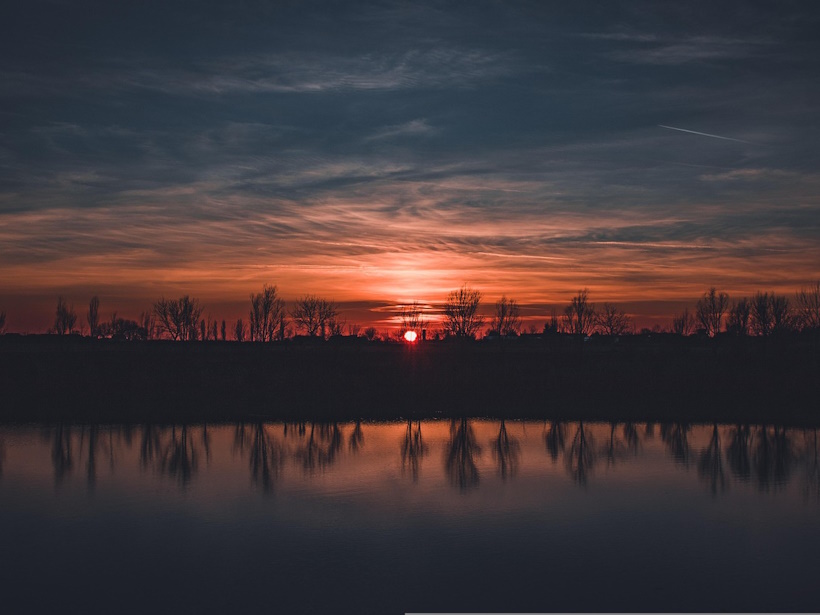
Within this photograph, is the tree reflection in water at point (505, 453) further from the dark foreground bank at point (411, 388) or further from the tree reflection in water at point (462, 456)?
the dark foreground bank at point (411, 388)

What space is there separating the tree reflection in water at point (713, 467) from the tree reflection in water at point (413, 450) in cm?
852

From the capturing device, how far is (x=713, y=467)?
21.9 m

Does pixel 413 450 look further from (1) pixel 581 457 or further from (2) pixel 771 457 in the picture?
(2) pixel 771 457

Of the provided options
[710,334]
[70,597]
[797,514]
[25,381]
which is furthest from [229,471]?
[710,334]

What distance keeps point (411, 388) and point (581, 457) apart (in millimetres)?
21226

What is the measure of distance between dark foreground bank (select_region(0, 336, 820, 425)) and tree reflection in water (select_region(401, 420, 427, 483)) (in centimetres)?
478

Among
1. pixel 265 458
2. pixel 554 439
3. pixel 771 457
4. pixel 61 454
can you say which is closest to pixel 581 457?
pixel 554 439

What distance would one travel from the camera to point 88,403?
121 ft

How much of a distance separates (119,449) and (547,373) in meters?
34.5

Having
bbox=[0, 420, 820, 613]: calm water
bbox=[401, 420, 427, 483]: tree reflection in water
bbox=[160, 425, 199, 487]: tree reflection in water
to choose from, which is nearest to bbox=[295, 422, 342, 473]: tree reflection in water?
bbox=[0, 420, 820, 613]: calm water

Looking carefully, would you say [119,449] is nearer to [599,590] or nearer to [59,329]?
[599,590]

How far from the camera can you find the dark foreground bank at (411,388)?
35125mm

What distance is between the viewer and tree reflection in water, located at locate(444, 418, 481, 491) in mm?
19844

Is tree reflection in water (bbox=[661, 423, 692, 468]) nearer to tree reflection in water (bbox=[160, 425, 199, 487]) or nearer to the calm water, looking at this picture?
the calm water
